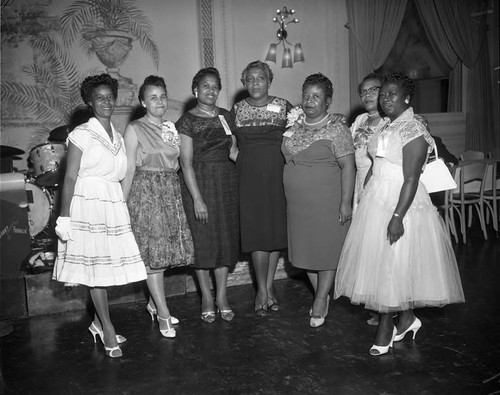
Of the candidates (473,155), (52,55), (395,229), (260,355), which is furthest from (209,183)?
(473,155)

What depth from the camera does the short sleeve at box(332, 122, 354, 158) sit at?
369cm

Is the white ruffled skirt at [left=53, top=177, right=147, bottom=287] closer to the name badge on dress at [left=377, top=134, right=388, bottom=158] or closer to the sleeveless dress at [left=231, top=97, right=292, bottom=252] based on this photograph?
the sleeveless dress at [left=231, top=97, right=292, bottom=252]

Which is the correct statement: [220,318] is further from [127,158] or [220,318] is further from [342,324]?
[127,158]

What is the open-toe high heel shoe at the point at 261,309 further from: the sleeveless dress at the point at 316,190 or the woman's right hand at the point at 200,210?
the woman's right hand at the point at 200,210

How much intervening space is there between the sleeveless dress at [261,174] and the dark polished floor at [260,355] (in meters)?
0.65

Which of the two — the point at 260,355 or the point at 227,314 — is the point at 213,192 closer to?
the point at 227,314

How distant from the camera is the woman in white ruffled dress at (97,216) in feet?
10.7

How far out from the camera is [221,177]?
393cm

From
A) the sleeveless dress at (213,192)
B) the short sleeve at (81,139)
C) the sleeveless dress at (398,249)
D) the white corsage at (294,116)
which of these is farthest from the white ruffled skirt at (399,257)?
the short sleeve at (81,139)

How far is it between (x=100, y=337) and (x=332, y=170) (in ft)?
6.45

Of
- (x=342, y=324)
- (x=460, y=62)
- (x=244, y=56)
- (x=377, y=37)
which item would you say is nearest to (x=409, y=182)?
(x=342, y=324)

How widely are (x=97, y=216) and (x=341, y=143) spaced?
5.48ft

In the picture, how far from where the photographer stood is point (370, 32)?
8070 mm

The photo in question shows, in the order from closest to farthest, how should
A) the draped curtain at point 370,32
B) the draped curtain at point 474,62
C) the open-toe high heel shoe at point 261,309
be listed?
1. the open-toe high heel shoe at point 261,309
2. the draped curtain at point 370,32
3. the draped curtain at point 474,62
